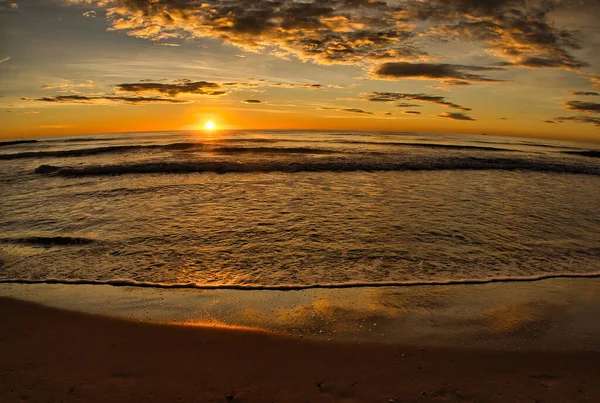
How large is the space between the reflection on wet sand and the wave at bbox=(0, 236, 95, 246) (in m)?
2.59

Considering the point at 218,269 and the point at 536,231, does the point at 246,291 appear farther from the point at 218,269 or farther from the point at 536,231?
the point at 536,231

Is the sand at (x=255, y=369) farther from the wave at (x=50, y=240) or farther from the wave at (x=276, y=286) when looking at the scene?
the wave at (x=50, y=240)

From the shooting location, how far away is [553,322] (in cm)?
548

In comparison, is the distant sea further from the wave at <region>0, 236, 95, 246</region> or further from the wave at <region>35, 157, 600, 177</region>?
the wave at <region>35, 157, 600, 177</region>

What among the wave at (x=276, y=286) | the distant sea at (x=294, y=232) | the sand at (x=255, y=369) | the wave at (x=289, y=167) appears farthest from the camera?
the wave at (x=289, y=167)

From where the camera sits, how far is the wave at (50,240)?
9239mm

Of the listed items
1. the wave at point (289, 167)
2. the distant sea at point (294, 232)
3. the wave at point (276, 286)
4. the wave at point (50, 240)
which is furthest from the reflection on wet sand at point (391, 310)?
the wave at point (289, 167)

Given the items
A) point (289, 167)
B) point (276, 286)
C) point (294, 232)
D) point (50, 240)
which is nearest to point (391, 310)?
point (276, 286)

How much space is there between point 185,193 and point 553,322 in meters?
14.3

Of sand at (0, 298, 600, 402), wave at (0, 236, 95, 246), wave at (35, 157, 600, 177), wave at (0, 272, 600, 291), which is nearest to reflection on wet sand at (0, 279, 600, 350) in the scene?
wave at (0, 272, 600, 291)

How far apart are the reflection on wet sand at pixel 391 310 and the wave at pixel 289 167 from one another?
1900cm

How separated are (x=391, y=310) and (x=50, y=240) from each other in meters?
8.95

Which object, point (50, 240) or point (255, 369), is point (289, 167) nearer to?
point (50, 240)

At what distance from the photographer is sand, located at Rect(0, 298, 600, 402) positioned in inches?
155
